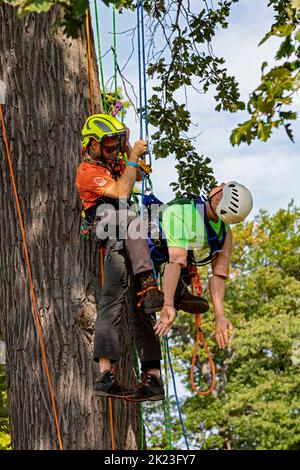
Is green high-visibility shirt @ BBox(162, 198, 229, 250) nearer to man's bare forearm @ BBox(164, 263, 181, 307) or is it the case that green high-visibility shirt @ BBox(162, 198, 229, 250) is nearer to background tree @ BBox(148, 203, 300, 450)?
man's bare forearm @ BBox(164, 263, 181, 307)

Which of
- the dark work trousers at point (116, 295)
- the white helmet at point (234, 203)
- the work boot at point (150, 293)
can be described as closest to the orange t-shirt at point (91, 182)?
the dark work trousers at point (116, 295)

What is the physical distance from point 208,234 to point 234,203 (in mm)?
314

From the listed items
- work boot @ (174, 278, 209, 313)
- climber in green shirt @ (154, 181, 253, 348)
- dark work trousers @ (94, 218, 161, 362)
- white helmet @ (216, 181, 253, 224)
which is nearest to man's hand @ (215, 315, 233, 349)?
climber in green shirt @ (154, 181, 253, 348)

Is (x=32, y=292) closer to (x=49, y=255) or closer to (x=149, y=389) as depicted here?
(x=49, y=255)

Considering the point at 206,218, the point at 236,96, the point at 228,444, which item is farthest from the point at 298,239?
the point at 206,218

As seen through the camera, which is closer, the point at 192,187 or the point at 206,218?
the point at 206,218

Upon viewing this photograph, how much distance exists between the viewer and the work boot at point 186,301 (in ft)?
17.2

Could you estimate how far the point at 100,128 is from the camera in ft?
17.0

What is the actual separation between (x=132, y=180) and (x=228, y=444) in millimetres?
17925

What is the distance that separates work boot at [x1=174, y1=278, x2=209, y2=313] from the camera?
525 centimetres

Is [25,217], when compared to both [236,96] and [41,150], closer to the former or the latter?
[41,150]

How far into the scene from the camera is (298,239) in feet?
77.9

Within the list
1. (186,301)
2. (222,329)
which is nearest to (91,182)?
(186,301)

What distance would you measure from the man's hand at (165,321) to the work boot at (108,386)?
0.38 m
